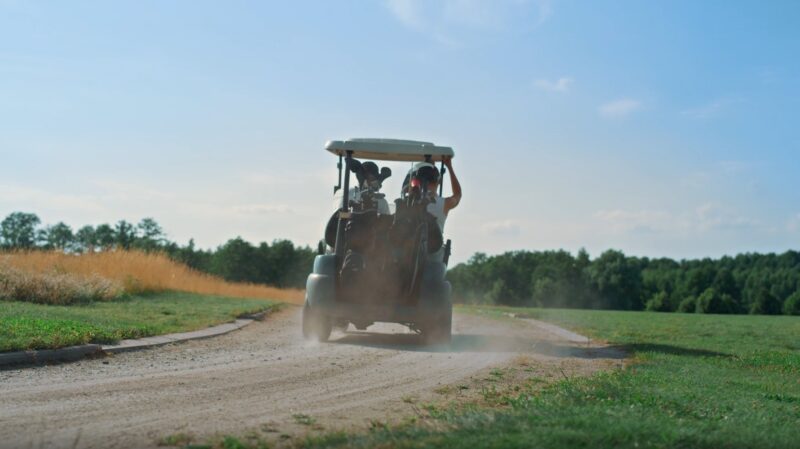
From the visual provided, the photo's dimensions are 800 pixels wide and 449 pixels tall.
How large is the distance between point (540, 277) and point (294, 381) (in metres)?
82.4

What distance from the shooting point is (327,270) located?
14.6 m

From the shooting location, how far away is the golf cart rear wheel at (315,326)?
14914 mm

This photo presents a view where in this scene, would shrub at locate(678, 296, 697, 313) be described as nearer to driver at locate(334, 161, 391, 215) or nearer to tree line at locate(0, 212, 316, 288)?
tree line at locate(0, 212, 316, 288)

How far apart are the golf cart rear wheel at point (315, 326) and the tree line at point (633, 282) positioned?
53501mm

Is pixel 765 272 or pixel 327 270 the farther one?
pixel 765 272

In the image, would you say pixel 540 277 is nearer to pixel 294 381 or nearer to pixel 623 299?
pixel 623 299

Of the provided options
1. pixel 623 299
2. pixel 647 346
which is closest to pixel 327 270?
pixel 647 346

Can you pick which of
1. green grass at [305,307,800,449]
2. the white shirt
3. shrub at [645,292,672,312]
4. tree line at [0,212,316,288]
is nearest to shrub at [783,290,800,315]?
shrub at [645,292,672,312]

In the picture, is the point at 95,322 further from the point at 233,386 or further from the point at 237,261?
the point at 237,261

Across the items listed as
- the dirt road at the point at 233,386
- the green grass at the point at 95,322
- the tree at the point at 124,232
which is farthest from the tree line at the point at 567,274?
the dirt road at the point at 233,386

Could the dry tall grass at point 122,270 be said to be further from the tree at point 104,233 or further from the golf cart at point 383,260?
the tree at point 104,233

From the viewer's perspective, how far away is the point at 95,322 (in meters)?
14.4

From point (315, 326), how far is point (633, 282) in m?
69.7

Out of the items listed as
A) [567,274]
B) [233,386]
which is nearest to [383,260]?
[233,386]
